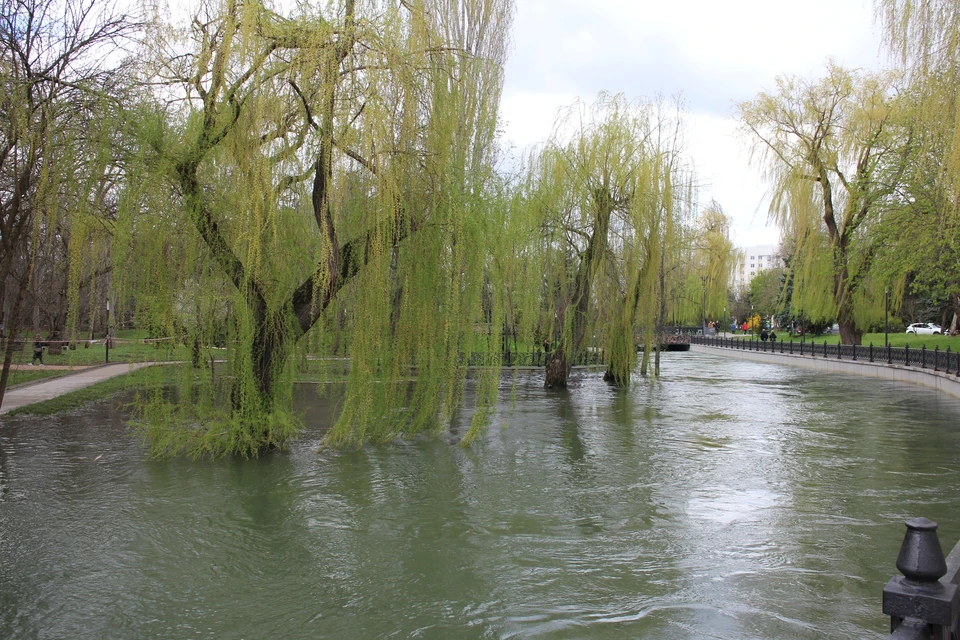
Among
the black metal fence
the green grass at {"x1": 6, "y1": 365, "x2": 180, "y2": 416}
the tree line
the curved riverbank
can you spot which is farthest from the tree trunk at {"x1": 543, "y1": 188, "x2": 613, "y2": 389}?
the green grass at {"x1": 6, "y1": 365, "x2": 180, "y2": 416}

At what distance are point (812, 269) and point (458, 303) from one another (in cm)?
2470

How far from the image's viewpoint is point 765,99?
30688 mm

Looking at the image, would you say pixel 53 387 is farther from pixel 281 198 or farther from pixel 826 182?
pixel 826 182

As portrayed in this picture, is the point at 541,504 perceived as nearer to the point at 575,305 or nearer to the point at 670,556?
the point at 670,556

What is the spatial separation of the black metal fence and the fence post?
20.5m

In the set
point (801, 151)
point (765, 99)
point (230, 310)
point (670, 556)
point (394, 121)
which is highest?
point (765, 99)

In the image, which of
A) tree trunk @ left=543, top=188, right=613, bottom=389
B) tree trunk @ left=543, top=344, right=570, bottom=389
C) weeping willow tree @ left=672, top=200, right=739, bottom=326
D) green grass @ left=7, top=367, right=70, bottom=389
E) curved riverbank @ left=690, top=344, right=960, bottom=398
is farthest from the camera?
weeping willow tree @ left=672, top=200, right=739, bottom=326

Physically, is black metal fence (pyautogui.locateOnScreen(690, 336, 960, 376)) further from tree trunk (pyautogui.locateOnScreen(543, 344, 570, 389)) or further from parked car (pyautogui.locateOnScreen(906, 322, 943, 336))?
parked car (pyautogui.locateOnScreen(906, 322, 943, 336))

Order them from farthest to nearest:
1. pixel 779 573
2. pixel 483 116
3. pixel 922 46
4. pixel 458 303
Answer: pixel 483 116 < pixel 458 303 < pixel 922 46 < pixel 779 573

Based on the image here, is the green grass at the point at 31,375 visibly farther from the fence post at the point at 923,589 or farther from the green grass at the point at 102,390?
the fence post at the point at 923,589

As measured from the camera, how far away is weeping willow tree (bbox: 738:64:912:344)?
2805cm

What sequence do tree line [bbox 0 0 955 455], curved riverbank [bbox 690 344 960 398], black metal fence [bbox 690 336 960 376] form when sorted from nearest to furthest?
tree line [bbox 0 0 955 455] → curved riverbank [bbox 690 344 960 398] → black metal fence [bbox 690 336 960 376]

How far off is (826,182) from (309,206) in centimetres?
2602

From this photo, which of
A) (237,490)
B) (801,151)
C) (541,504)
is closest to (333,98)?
(237,490)
